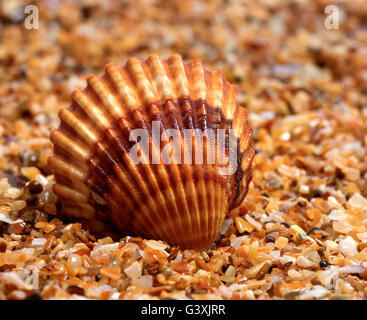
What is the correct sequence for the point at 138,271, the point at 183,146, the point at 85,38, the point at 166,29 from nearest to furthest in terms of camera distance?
1. the point at 138,271
2. the point at 183,146
3. the point at 85,38
4. the point at 166,29

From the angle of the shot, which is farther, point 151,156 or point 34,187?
point 34,187

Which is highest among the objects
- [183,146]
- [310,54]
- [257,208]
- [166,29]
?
[166,29]

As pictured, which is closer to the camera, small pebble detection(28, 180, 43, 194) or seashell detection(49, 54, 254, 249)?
seashell detection(49, 54, 254, 249)

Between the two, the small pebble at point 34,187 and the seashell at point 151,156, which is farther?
the small pebble at point 34,187

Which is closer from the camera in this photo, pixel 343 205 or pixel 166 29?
pixel 343 205

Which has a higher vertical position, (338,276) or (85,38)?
(85,38)
